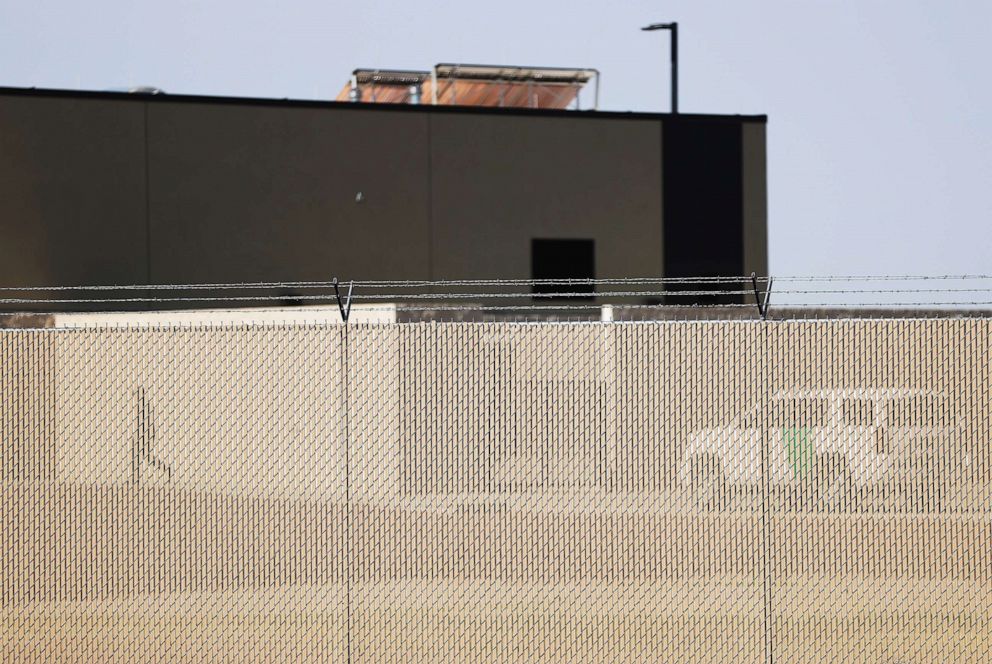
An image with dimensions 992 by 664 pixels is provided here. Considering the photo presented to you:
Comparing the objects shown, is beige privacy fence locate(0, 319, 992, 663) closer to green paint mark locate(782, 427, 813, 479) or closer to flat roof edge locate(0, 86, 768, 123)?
green paint mark locate(782, 427, 813, 479)

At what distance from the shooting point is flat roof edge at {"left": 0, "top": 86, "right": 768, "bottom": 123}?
27656 mm

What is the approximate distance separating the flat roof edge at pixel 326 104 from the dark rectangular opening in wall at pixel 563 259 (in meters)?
2.98

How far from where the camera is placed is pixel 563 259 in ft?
101

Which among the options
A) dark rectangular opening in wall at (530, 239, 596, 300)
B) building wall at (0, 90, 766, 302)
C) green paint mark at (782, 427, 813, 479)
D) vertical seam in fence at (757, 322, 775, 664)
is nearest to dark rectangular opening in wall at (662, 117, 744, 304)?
building wall at (0, 90, 766, 302)

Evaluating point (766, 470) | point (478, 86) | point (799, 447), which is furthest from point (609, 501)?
point (478, 86)

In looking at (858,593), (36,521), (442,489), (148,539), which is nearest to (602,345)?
(442,489)

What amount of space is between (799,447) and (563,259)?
2109 cm

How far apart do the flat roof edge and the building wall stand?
1.8 inches

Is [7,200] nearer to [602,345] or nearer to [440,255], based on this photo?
[440,255]

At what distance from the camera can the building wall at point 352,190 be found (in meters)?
27.6

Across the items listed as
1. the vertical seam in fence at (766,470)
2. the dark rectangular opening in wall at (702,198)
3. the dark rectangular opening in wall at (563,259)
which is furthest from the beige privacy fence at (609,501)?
the dark rectangular opening in wall at (702,198)

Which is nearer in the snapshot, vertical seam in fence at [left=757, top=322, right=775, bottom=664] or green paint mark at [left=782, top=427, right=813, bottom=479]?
vertical seam in fence at [left=757, top=322, right=775, bottom=664]

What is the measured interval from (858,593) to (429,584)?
10.2 feet

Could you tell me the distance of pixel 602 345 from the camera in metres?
10.1
